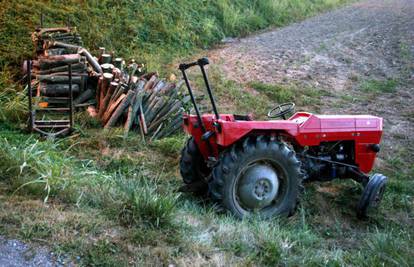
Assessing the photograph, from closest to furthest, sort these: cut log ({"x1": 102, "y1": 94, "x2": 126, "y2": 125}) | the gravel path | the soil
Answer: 1. the soil
2. cut log ({"x1": 102, "y1": 94, "x2": 126, "y2": 125})
3. the gravel path


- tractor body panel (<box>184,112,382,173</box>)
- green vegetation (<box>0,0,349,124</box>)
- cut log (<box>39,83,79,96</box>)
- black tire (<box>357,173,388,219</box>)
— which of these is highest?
green vegetation (<box>0,0,349,124</box>)

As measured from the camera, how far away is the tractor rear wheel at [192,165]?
6.00 metres

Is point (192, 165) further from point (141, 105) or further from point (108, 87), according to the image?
point (108, 87)

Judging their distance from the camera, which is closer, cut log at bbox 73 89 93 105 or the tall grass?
the tall grass

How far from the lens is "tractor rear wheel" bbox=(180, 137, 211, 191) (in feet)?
19.7

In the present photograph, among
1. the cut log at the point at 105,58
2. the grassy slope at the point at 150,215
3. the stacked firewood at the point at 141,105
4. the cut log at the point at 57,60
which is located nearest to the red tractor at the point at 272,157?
the grassy slope at the point at 150,215

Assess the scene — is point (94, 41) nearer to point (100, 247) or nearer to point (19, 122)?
point (19, 122)

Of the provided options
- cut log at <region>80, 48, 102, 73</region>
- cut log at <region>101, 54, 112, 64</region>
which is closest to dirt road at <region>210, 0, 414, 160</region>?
cut log at <region>101, 54, 112, 64</region>

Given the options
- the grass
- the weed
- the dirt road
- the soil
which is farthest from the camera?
the grass

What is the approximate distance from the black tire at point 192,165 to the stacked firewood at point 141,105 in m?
1.65

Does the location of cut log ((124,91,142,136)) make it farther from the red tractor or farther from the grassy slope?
the red tractor

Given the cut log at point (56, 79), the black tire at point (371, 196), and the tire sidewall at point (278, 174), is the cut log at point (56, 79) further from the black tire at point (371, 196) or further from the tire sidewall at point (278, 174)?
the black tire at point (371, 196)

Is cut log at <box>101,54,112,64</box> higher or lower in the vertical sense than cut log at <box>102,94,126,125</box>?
higher

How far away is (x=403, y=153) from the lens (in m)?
7.85
